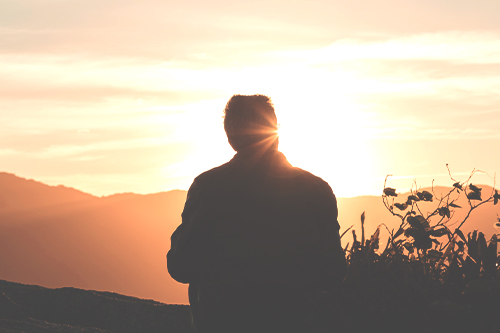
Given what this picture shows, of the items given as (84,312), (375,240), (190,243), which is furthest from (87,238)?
(190,243)

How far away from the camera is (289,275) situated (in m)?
1.97

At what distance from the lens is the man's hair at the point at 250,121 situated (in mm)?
2135

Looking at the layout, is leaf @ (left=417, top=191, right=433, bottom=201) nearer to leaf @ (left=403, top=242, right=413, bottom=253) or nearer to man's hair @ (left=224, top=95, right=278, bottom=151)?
leaf @ (left=403, top=242, right=413, bottom=253)

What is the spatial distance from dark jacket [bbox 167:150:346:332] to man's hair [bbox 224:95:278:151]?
0.10m

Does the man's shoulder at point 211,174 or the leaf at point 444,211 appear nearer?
the man's shoulder at point 211,174

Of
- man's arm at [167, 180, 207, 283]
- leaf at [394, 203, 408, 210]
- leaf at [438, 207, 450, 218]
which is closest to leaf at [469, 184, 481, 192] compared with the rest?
leaf at [438, 207, 450, 218]

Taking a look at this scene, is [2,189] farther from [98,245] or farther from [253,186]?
[253,186]

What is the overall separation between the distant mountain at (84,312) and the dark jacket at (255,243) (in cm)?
228

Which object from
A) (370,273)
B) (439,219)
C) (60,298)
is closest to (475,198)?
(439,219)

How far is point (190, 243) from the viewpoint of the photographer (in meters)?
2.01

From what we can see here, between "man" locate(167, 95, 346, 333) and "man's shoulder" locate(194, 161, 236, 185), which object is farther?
"man's shoulder" locate(194, 161, 236, 185)

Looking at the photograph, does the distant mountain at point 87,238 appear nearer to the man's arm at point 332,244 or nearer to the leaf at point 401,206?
the leaf at point 401,206

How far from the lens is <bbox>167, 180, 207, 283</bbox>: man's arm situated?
2.00 metres

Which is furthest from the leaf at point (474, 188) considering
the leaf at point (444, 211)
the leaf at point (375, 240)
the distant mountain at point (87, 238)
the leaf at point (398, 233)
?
the distant mountain at point (87, 238)
